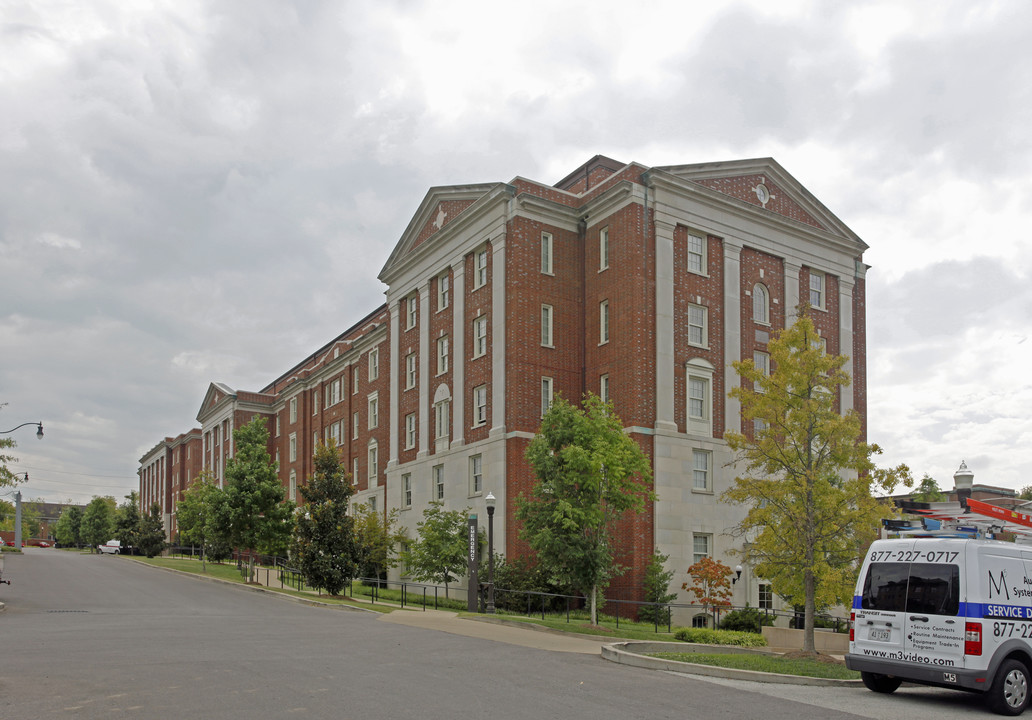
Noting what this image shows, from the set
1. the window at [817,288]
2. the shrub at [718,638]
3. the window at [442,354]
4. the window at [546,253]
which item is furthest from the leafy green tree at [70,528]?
the shrub at [718,638]

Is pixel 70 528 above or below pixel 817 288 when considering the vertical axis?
below

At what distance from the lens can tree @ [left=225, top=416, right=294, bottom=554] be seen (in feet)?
160

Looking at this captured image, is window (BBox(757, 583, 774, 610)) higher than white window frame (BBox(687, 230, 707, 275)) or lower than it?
lower

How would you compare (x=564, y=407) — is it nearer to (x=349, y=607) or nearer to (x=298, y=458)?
(x=349, y=607)

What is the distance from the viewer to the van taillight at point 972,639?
1304cm

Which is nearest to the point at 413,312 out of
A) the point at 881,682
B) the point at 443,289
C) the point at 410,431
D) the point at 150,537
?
the point at 443,289

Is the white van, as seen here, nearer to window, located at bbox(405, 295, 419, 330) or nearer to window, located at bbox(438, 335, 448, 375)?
window, located at bbox(438, 335, 448, 375)

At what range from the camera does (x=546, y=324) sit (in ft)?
131

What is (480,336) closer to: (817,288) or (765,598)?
(765,598)

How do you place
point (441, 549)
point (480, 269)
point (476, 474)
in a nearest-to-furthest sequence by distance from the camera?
point (441, 549), point (476, 474), point (480, 269)

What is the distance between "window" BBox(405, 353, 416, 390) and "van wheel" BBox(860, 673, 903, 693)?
115 ft

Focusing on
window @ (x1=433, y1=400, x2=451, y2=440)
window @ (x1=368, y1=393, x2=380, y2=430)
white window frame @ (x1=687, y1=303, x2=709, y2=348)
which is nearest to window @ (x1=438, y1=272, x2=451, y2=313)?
window @ (x1=433, y1=400, x2=451, y2=440)

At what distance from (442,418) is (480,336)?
525cm

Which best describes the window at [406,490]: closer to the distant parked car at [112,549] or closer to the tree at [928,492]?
the tree at [928,492]
